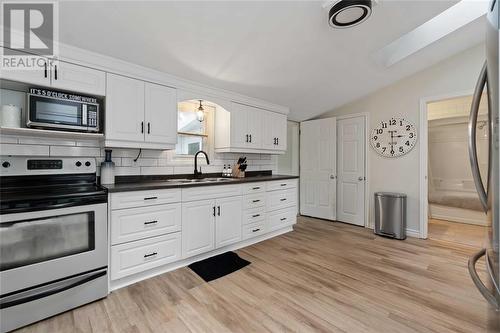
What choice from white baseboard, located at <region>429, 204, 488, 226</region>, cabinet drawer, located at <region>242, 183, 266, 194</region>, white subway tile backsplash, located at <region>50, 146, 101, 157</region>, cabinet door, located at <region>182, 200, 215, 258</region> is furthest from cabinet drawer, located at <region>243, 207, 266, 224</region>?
white baseboard, located at <region>429, 204, 488, 226</region>

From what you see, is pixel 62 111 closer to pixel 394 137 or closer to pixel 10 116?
pixel 10 116

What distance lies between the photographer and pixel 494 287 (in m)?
0.70

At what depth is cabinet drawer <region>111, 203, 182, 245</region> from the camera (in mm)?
2028

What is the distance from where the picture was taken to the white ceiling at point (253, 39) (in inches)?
75.2

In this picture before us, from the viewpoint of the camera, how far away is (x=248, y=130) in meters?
3.54

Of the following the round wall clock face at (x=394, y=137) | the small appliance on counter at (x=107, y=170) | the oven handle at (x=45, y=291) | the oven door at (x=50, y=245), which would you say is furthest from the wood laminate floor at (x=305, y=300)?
the round wall clock face at (x=394, y=137)

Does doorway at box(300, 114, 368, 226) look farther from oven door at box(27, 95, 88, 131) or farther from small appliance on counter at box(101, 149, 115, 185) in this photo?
oven door at box(27, 95, 88, 131)

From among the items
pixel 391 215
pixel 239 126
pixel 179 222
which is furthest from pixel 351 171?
pixel 179 222

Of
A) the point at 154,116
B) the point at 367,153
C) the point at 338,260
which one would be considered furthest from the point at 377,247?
the point at 154,116

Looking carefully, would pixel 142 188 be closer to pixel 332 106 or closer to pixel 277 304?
pixel 277 304

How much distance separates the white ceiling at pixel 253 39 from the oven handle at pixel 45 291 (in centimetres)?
198

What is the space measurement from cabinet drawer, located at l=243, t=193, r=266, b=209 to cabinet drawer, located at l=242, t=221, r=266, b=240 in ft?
0.86

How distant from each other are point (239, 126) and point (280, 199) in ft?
4.35

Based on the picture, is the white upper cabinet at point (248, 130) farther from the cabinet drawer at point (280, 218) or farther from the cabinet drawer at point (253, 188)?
the cabinet drawer at point (280, 218)
